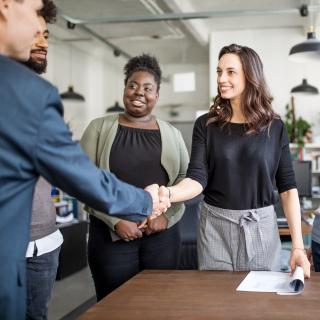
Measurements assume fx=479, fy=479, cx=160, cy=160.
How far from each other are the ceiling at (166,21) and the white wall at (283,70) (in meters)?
0.17

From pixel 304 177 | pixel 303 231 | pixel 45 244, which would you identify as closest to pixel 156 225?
pixel 45 244

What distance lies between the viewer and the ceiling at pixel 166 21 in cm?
684

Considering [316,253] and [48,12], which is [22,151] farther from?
[316,253]

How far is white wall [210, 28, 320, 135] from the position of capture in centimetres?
853

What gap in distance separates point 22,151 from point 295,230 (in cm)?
128

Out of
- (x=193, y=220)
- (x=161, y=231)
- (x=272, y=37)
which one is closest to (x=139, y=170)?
(x=161, y=231)

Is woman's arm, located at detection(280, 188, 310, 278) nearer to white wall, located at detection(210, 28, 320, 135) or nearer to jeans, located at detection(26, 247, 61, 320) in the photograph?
jeans, located at detection(26, 247, 61, 320)

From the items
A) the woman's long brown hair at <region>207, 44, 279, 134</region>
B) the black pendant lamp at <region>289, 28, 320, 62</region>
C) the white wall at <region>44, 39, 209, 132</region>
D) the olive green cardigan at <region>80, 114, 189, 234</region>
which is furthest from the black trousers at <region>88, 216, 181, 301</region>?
the white wall at <region>44, 39, 209, 132</region>

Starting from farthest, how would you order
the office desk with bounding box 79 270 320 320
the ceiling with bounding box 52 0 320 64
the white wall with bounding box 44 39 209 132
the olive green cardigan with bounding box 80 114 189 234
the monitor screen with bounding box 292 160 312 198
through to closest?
1. the white wall with bounding box 44 39 209 132
2. the ceiling with bounding box 52 0 320 64
3. the monitor screen with bounding box 292 160 312 198
4. the olive green cardigan with bounding box 80 114 189 234
5. the office desk with bounding box 79 270 320 320

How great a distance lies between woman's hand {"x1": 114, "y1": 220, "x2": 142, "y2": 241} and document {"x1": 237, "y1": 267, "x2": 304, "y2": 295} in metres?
0.57

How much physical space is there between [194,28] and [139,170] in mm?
6614

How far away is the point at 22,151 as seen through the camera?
1103 mm

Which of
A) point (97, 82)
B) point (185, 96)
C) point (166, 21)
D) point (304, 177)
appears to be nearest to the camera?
point (304, 177)

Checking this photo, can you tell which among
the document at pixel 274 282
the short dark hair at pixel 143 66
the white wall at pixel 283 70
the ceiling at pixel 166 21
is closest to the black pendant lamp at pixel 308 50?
the ceiling at pixel 166 21
